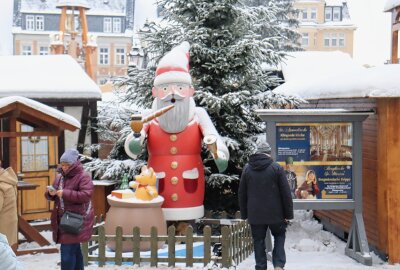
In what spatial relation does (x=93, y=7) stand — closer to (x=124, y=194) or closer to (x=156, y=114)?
(x=156, y=114)

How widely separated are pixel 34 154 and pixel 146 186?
4.37 m

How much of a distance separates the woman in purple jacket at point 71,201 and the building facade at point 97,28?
41.0m

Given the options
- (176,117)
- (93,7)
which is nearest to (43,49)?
(93,7)

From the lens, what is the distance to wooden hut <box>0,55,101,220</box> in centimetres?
1329

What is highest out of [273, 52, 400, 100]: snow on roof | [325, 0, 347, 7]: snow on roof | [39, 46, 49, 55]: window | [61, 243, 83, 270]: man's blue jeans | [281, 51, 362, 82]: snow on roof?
[325, 0, 347, 7]: snow on roof

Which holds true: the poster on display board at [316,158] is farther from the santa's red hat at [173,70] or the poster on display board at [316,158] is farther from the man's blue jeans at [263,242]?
the santa's red hat at [173,70]

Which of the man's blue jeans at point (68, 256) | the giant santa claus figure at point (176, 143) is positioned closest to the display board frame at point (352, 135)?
the giant santa claus figure at point (176, 143)

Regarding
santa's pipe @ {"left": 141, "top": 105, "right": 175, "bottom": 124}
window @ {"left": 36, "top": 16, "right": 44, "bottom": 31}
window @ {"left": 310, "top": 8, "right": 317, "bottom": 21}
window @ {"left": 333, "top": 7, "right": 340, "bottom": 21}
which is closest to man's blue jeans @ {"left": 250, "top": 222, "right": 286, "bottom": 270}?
santa's pipe @ {"left": 141, "top": 105, "right": 175, "bottom": 124}

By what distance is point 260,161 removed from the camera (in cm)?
783

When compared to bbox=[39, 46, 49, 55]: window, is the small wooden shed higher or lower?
lower

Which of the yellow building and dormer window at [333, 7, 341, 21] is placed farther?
dormer window at [333, 7, 341, 21]

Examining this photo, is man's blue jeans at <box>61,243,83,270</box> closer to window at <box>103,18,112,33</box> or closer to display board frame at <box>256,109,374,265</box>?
display board frame at <box>256,109,374,265</box>

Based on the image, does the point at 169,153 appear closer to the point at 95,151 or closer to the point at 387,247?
the point at 387,247

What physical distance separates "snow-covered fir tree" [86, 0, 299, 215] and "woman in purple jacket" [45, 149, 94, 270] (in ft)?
14.9
